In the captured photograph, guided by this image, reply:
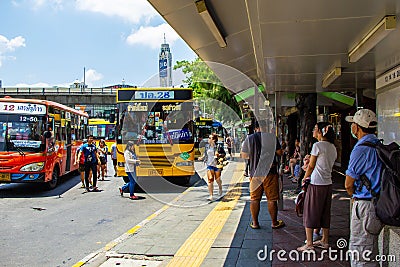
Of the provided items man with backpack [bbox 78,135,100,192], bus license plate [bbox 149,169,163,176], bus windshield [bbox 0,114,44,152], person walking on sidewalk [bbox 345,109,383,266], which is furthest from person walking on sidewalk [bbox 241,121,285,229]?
bus windshield [bbox 0,114,44,152]

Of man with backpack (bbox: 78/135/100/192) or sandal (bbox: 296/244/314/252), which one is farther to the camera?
man with backpack (bbox: 78/135/100/192)

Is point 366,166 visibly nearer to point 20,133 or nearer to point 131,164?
point 131,164

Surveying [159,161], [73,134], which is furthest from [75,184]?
[159,161]

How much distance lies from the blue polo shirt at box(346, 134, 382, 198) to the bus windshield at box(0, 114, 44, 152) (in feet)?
31.9

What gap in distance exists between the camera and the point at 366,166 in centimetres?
387

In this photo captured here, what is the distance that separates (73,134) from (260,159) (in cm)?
1160

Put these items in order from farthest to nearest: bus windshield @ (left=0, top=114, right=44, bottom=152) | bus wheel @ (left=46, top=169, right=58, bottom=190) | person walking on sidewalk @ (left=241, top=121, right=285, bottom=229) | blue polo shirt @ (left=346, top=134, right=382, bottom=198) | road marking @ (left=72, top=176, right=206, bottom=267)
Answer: bus wheel @ (left=46, top=169, right=58, bottom=190), bus windshield @ (left=0, top=114, right=44, bottom=152), person walking on sidewalk @ (left=241, top=121, right=285, bottom=229), road marking @ (left=72, top=176, right=206, bottom=267), blue polo shirt @ (left=346, top=134, right=382, bottom=198)

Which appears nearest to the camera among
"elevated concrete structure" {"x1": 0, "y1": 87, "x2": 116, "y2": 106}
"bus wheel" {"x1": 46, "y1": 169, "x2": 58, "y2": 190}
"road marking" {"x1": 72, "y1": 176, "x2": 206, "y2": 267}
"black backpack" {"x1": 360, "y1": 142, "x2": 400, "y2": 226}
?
"black backpack" {"x1": 360, "y1": 142, "x2": 400, "y2": 226}

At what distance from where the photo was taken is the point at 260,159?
6879mm

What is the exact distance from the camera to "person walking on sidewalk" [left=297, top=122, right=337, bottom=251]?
18.3 feet

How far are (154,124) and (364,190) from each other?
8.89 m

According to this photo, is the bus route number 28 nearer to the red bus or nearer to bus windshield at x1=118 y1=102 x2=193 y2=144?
bus windshield at x1=118 y1=102 x2=193 y2=144

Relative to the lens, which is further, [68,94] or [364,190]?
[68,94]

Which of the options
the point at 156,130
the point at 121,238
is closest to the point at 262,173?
the point at 121,238
